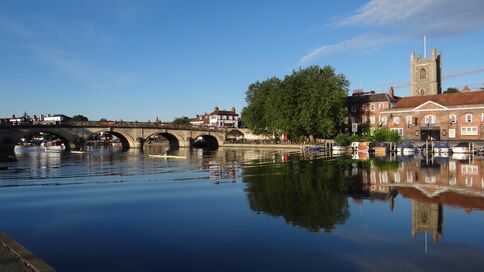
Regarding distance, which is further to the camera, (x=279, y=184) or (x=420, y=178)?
(x=420, y=178)

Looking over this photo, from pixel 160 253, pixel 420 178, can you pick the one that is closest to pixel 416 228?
pixel 160 253

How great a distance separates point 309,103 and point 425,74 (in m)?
50.3

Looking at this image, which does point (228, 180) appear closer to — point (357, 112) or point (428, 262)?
point (428, 262)

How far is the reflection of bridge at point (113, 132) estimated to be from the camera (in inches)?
3723

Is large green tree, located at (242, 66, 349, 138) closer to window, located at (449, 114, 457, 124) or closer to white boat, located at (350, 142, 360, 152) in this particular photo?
white boat, located at (350, 142, 360, 152)

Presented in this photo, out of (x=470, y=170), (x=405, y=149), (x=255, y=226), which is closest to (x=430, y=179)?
(x=470, y=170)

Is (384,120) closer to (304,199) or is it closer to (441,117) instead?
(441,117)

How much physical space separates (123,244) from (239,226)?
4.62 metres

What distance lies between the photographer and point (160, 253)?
529 inches

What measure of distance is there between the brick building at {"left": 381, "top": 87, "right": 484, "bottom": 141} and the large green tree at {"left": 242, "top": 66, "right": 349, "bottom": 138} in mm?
12777

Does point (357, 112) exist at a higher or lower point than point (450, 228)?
higher

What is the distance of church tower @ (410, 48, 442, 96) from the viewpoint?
126 m

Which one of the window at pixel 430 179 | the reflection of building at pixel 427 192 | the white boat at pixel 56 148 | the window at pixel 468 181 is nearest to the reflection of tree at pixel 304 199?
the reflection of building at pixel 427 192

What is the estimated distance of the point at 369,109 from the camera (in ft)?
366
